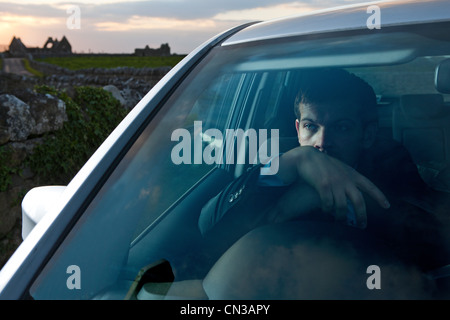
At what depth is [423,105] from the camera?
1659 millimetres

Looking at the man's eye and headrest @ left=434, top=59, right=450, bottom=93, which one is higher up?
headrest @ left=434, top=59, right=450, bottom=93

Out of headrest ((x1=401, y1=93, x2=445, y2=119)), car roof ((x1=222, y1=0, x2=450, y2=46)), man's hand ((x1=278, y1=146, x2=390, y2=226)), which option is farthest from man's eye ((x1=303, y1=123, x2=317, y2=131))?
headrest ((x1=401, y1=93, x2=445, y2=119))

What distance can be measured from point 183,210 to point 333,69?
70 cm

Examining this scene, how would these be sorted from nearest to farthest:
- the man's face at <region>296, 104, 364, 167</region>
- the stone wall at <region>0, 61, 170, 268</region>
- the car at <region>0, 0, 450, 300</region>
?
the car at <region>0, 0, 450, 300</region>, the man's face at <region>296, 104, 364, 167</region>, the stone wall at <region>0, 61, 170, 268</region>

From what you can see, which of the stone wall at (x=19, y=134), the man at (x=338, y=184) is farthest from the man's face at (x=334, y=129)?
the stone wall at (x=19, y=134)

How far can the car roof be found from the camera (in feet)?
4.17

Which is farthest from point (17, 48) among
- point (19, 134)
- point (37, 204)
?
point (37, 204)

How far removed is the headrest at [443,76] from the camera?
1454 millimetres

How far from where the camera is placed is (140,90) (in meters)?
7.41

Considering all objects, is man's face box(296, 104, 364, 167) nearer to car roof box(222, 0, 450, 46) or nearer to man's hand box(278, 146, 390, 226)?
man's hand box(278, 146, 390, 226)

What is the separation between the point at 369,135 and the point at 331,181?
278mm

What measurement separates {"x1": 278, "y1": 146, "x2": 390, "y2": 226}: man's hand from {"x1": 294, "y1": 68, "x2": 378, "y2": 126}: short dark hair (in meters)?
0.21

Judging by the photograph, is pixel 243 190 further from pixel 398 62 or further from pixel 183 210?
pixel 398 62

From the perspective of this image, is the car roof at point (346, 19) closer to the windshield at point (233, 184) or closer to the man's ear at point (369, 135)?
the windshield at point (233, 184)
